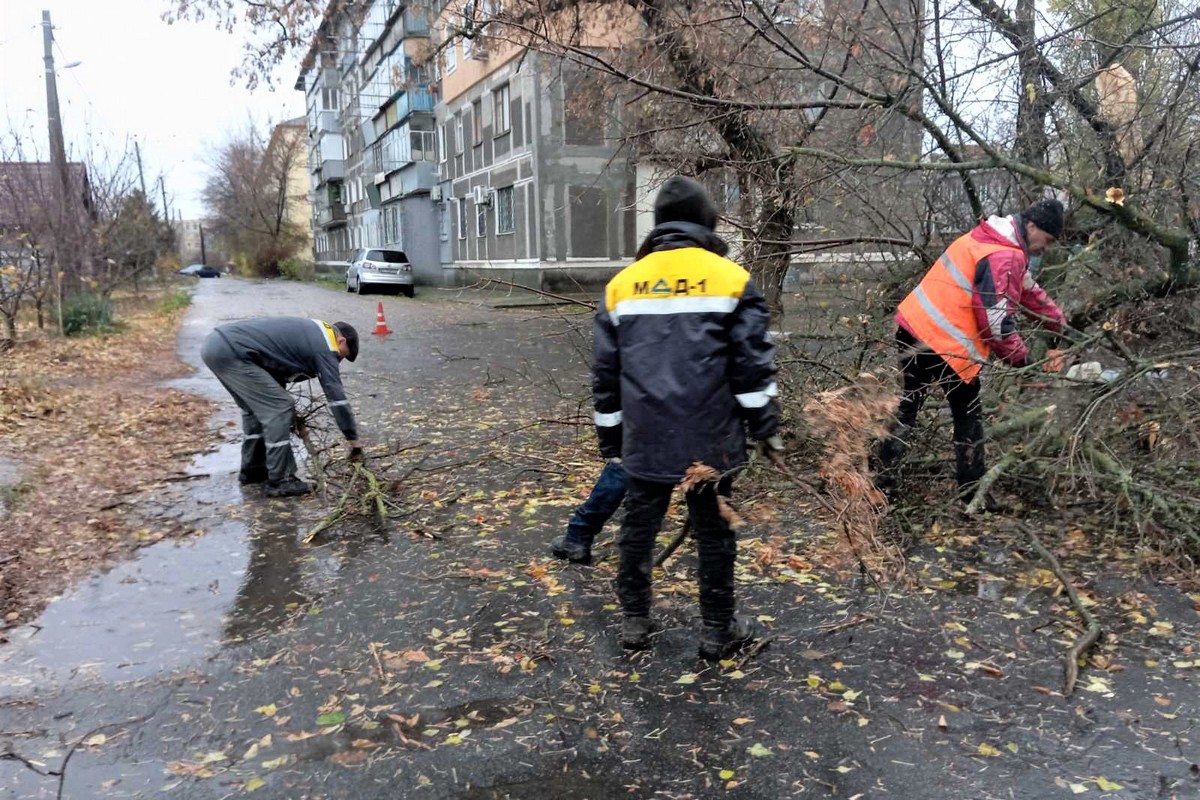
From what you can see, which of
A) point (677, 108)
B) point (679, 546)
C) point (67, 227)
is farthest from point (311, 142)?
point (679, 546)

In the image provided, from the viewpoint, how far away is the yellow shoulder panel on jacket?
311 cm

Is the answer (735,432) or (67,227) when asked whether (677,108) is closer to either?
(735,432)

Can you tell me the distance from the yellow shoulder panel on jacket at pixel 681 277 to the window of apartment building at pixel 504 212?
2294 cm

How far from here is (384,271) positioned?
30.1 meters

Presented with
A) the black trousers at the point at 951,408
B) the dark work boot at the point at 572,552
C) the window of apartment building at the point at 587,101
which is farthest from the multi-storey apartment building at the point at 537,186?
the dark work boot at the point at 572,552

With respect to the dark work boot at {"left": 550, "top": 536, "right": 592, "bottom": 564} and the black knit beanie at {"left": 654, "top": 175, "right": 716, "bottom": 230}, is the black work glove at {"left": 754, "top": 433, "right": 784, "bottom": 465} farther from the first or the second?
the dark work boot at {"left": 550, "top": 536, "right": 592, "bottom": 564}

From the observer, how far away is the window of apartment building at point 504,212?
25.9 metres

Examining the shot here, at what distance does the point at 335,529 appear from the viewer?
5230 millimetres

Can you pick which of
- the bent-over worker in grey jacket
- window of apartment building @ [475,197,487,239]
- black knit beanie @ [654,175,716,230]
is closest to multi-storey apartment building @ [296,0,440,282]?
window of apartment building @ [475,197,487,239]

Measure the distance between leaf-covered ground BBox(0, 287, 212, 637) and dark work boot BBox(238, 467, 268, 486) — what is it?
0.67 metres

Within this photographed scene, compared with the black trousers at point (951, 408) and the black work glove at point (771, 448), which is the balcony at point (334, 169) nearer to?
the black trousers at point (951, 408)

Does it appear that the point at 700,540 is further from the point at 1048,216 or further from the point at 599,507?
the point at 1048,216

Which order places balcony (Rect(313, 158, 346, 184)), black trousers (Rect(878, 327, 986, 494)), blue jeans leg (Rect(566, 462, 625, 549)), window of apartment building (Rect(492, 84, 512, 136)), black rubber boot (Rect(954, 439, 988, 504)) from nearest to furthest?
blue jeans leg (Rect(566, 462, 625, 549)) < black trousers (Rect(878, 327, 986, 494)) < black rubber boot (Rect(954, 439, 988, 504)) < window of apartment building (Rect(492, 84, 512, 136)) < balcony (Rect(313, 158, 346, 184))

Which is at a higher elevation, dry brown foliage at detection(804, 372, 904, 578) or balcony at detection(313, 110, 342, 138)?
balcony at detection(313, 110, 342, 138)
